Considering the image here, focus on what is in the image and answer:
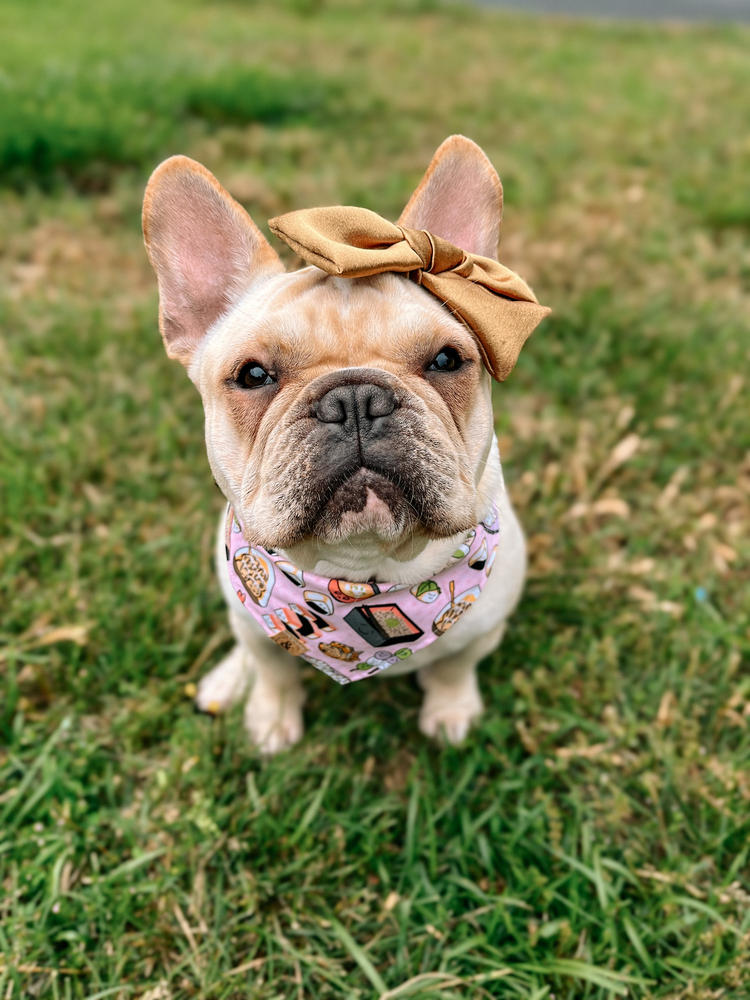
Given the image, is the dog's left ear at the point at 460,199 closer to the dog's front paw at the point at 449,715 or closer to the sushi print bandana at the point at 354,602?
the sushi print bandana at the point at 354,602

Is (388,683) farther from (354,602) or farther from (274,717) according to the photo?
(354,602)

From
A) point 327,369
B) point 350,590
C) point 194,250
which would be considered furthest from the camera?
point 194,250

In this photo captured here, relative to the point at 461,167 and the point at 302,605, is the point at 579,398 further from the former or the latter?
the point at 302,605

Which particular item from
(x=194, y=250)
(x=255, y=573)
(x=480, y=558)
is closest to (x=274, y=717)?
(x=255, y=573)

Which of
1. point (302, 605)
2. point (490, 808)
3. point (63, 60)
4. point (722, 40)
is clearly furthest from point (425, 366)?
point (722, 40)

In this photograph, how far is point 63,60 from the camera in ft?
22.5

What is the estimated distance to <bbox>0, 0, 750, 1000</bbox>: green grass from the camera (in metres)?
2.38

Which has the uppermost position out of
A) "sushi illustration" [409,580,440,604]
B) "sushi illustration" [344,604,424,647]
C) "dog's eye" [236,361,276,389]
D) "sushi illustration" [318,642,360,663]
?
"dog's eye" [236,361,276,389]

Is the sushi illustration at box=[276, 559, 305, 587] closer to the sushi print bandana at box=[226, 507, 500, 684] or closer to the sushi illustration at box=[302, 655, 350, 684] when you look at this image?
the sushi print bandana at box=[226, 507, 500, 684]

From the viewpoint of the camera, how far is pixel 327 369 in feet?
6.73

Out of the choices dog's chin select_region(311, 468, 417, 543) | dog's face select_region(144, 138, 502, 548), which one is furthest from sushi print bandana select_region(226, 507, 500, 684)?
dog's chin select_region(311, 468, 417, 543)

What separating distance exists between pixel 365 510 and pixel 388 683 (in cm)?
145

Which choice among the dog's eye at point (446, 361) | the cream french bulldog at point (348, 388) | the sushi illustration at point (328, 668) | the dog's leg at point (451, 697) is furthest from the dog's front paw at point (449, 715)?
the dog's eye at point (446, 361)

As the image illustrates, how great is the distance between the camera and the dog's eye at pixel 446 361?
2117 mm
